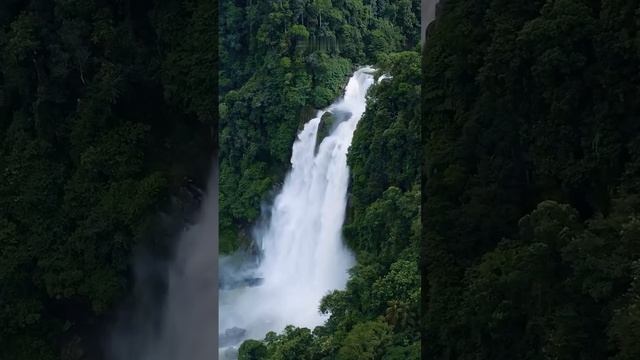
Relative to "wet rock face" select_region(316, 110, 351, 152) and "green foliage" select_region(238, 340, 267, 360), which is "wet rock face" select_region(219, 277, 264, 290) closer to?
"green foliage" select_region(238, 340, 267, 360)

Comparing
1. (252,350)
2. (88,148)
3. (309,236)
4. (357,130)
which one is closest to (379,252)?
(309,236)

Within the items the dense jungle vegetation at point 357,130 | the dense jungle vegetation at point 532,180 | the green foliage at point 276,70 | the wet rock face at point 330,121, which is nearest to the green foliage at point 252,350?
the dense jungle vegetation at point 357,130

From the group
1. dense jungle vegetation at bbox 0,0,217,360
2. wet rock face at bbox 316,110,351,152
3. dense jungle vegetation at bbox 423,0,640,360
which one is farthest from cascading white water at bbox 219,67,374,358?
dense jungle vegetation at bbox 0,0,217,360

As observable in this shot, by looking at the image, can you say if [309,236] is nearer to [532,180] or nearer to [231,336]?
[231,336]

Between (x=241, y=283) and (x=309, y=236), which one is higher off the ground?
(x=309, y=236)

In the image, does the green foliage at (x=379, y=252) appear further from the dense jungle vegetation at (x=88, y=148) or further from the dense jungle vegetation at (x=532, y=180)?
the dense jungle vegetation at (x=88, y=148)

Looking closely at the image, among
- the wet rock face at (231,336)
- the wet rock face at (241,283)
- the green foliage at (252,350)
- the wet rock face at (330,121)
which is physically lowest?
the green foliage at (252,350)
